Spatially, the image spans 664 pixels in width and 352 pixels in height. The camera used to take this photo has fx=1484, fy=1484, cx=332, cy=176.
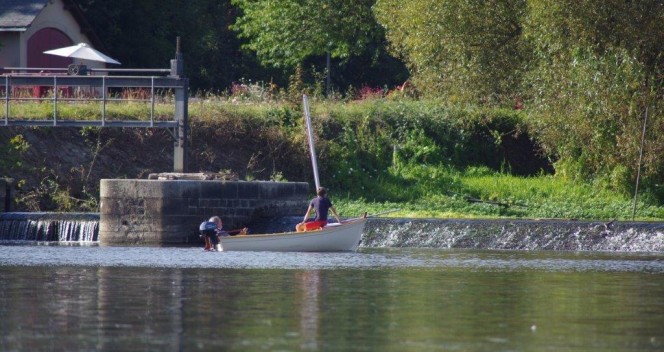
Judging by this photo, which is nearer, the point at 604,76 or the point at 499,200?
the point at 604,76

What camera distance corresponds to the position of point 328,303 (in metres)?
20.4

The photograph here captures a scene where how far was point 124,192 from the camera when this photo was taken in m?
37.2

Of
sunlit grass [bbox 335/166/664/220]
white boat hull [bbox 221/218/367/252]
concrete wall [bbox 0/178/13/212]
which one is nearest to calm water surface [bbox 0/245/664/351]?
white boat hull [bbox 221/218/367/252]

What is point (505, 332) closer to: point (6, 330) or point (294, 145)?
point (6, 330)

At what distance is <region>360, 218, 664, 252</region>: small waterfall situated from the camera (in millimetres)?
34844

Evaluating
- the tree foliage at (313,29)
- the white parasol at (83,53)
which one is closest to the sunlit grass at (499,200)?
the white parasol at (83,53)

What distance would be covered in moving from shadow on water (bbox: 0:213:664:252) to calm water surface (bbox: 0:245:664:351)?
374cm

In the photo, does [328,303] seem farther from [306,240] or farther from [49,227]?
[49,227]

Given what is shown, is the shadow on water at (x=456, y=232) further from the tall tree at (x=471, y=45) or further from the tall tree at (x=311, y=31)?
the tall tree at (x=311, y=31)

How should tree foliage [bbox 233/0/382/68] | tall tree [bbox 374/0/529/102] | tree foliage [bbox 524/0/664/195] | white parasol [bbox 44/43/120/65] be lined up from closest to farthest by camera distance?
tree foliage [bbox 524/0/664/195] → tall tree [bbox 374/0/529/102] → white parasol [bbox 44/43/120/65] → tree foliage [bbox 233/0/382/68]

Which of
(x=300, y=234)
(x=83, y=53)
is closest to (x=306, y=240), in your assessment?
(x=300, y=234)

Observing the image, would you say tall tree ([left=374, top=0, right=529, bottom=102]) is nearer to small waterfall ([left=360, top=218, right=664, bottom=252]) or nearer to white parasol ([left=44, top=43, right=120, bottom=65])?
small waterfall ([left=360, top=218, right=664, bottom=252])

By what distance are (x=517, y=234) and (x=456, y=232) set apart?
5.04 feet

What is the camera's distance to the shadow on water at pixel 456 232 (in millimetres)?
34969
